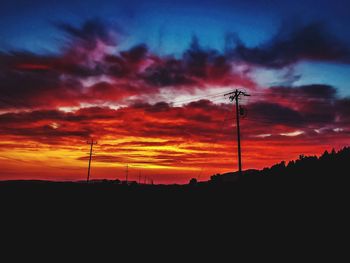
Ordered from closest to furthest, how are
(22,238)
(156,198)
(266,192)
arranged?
1. (22,238)
2. (266,192)
3. (156,198)

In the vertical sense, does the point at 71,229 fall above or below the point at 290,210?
below

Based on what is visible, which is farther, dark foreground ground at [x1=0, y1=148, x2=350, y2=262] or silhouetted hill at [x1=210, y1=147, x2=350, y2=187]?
silhouetted hill at [x1=210, y1=147, x2=350, y2=187]

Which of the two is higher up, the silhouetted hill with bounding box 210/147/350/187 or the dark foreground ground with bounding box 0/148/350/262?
the silhouetted hill with bounding box 210/147/350/187

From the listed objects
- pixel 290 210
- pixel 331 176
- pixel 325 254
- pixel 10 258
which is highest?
pixel 331 176

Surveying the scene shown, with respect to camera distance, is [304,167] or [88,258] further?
[304,167]

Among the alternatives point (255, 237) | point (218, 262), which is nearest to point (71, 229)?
point (218, 262)

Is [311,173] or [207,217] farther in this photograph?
[311,173]

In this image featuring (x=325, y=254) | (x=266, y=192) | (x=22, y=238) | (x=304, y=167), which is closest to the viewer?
(x=325, y=254)

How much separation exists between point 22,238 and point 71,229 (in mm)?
2944

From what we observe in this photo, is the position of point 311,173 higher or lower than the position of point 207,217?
higher

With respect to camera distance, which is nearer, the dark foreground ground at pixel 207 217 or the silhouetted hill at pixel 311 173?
the dark foreground ground at pixel 207 217

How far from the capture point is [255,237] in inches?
646

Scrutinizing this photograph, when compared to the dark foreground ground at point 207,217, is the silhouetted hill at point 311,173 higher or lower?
higher

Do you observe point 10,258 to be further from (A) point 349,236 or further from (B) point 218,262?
(A) point 349,236
